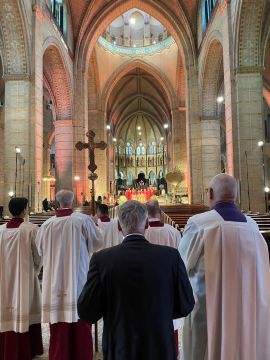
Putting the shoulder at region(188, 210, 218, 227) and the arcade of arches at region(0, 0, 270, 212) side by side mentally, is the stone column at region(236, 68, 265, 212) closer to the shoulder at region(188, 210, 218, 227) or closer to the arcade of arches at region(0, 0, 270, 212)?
the arcade of arches at region(0, 0, 270, 212)

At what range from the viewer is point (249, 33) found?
11.6 metres

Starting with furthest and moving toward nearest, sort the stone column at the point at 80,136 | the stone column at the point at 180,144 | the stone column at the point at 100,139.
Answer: the stone column at the point at 100,139 < the stone column at the point at 180,144 < the stone column at the point at 80,136

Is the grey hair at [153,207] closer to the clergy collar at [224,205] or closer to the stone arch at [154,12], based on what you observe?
the clergy collar at [224,205]

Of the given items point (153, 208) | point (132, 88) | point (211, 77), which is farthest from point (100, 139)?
point (153, 208)

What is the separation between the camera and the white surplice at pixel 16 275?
3.22 m

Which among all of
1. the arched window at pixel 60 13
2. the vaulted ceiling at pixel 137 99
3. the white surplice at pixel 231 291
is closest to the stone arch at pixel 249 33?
the arched window at pixel 60 13

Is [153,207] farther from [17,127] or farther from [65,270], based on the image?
[17,127]

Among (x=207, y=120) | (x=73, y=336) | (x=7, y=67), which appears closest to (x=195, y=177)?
(x=207, y=120)

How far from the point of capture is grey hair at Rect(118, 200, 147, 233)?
1.82 metres

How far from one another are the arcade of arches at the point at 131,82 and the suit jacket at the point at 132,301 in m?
10.0

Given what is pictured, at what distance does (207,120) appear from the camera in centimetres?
1853

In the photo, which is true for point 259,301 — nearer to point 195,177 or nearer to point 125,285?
point 125,285

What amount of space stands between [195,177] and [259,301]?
1643 centimetres

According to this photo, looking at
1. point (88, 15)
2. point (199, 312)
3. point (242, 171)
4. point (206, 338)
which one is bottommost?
point (206, 338)
